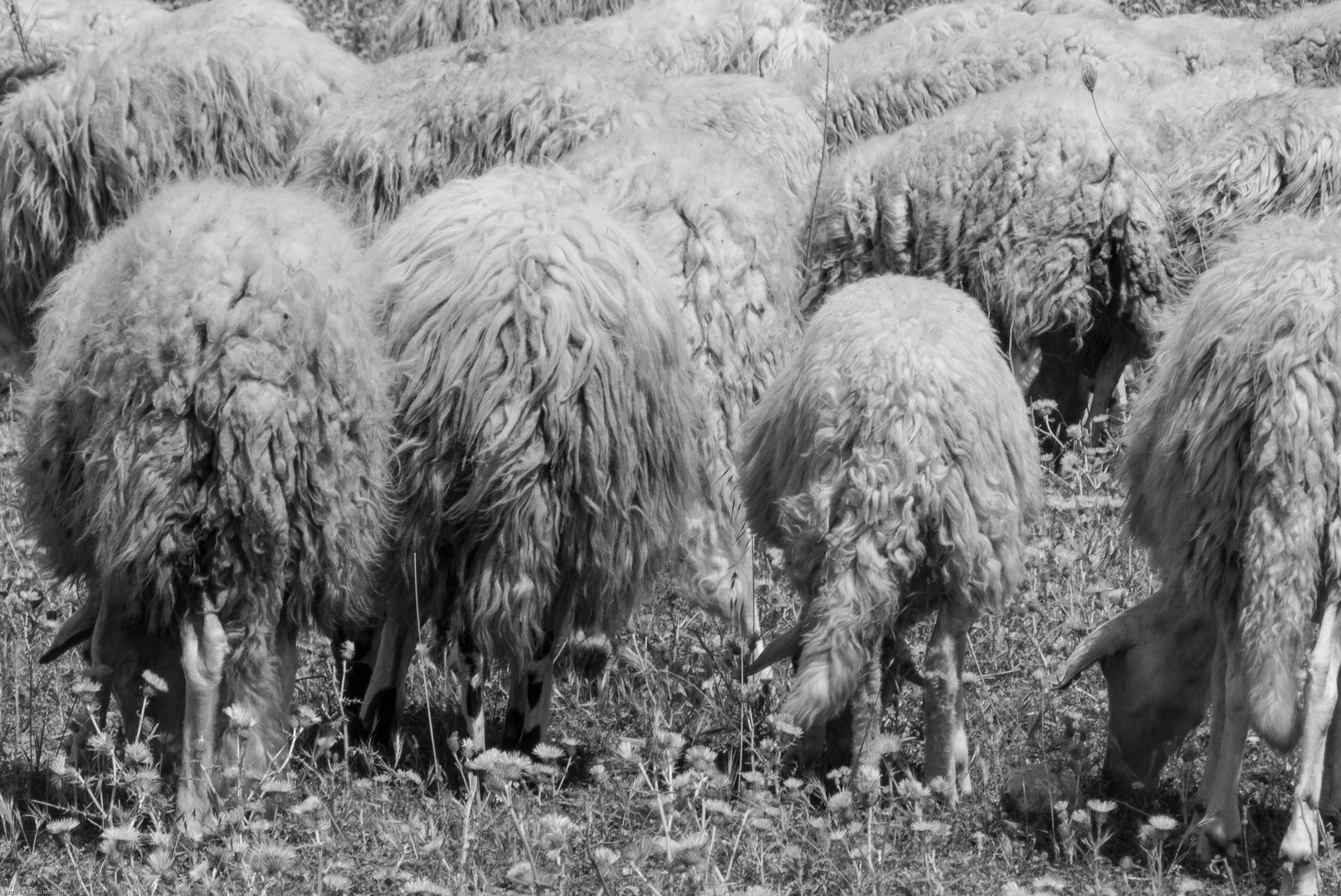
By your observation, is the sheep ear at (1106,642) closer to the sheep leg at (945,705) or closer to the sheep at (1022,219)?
the sheep leg at (945,705)

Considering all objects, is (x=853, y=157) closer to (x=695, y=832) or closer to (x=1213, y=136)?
(x=1213, y=136)

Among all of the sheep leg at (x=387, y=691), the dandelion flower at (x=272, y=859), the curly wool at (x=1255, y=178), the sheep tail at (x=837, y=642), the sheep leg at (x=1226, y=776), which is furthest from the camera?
the curly wool at (x=1255, y=178)

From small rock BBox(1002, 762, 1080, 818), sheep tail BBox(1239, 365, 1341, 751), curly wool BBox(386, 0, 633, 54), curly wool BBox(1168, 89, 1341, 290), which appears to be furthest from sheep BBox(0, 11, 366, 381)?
sheep tail BBox(1239, 365, 1341, 751)

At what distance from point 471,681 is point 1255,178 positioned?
11.0 ft

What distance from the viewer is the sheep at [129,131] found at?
18.5 feet

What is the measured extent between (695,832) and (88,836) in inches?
55.0

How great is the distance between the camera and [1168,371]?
13.0ft

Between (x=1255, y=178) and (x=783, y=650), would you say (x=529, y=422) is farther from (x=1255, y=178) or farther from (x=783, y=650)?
(x=1255, y=178)

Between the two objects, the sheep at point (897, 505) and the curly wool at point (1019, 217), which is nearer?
the sheep at point (897, 505)

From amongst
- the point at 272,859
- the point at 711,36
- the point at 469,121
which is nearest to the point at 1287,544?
the point at 272,859

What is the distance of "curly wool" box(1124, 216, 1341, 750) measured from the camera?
3484 millimetres

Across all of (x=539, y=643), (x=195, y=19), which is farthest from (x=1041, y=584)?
(x=195, y=19)

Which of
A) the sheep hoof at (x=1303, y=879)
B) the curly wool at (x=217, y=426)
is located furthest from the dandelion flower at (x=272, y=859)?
the sheep hoof at (x=1303, y=879)

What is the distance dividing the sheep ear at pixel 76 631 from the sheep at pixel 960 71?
4048mm
